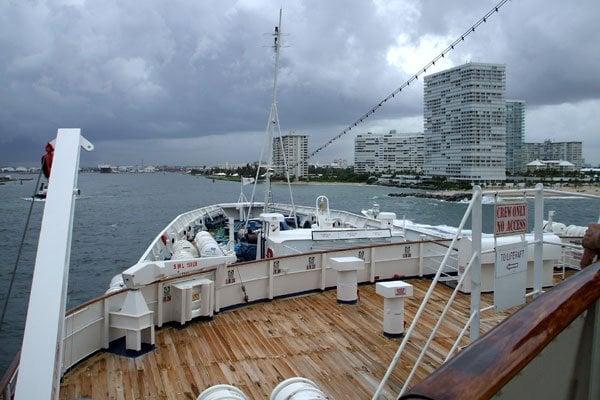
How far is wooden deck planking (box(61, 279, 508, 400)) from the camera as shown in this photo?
589 centimetres

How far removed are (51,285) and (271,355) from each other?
4.55 m

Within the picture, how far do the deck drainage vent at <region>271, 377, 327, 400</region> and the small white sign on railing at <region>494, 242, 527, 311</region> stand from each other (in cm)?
241

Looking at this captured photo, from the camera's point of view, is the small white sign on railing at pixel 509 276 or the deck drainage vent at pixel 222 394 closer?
the deck drainage vent at pixel 222 394

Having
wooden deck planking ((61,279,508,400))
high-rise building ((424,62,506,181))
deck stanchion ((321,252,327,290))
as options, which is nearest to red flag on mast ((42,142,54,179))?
wooden deck planking ((61,279,508,400))

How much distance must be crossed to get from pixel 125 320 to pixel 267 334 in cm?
228

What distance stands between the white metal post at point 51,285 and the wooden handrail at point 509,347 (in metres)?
2.23

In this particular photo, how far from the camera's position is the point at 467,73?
32188 mm

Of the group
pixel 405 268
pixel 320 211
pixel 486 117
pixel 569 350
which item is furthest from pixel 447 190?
pixel 569 350

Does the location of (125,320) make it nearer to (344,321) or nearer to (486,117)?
(344,321)

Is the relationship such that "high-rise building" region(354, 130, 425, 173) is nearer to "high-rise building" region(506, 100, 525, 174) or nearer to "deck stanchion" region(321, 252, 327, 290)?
"high-rise building" region(506, 100, 525, 174)

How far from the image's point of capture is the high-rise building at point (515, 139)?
128125 mm

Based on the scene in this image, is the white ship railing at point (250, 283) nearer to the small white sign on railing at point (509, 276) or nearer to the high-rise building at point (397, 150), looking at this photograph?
the small white sign on railing at point (509, 276)

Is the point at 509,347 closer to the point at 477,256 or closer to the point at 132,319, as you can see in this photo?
the point at 477,256

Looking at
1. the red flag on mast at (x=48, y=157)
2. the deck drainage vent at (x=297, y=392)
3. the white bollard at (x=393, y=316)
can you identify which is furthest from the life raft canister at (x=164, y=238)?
the deck drainage vent at (x=297, y=392)
